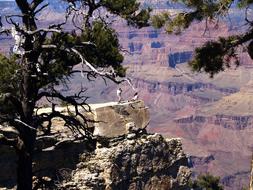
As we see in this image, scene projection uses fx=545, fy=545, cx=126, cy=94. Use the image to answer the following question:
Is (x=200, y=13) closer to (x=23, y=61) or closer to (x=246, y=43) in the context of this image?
(x=246, y=43)

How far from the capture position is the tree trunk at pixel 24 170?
13.6 meters

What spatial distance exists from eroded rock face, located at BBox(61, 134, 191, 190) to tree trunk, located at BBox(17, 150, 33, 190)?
3234 millimetres

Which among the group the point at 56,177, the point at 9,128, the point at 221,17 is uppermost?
the point at 221,17

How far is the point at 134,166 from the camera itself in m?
19.2

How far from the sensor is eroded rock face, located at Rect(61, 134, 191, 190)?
1787cm

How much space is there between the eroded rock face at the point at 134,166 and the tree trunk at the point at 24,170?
323cm

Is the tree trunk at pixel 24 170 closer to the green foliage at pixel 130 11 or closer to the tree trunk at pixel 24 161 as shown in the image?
the tree trunk at pixel 24 161

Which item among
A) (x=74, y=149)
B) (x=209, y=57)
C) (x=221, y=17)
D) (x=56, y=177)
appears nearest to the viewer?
(x=221, y=17)

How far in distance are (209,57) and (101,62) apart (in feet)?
11.3

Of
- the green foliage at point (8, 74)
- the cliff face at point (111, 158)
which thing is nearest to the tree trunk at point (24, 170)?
the green foliage at point (8, 74)

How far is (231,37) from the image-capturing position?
45.8ft

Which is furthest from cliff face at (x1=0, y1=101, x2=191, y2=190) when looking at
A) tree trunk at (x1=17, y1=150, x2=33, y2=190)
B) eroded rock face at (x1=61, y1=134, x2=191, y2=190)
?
tree trunk at (x1=17, y1=150, x2=33, y2=190)

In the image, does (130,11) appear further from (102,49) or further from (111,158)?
(111,158)

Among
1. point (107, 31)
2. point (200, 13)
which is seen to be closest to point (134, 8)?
point (107, 31)
